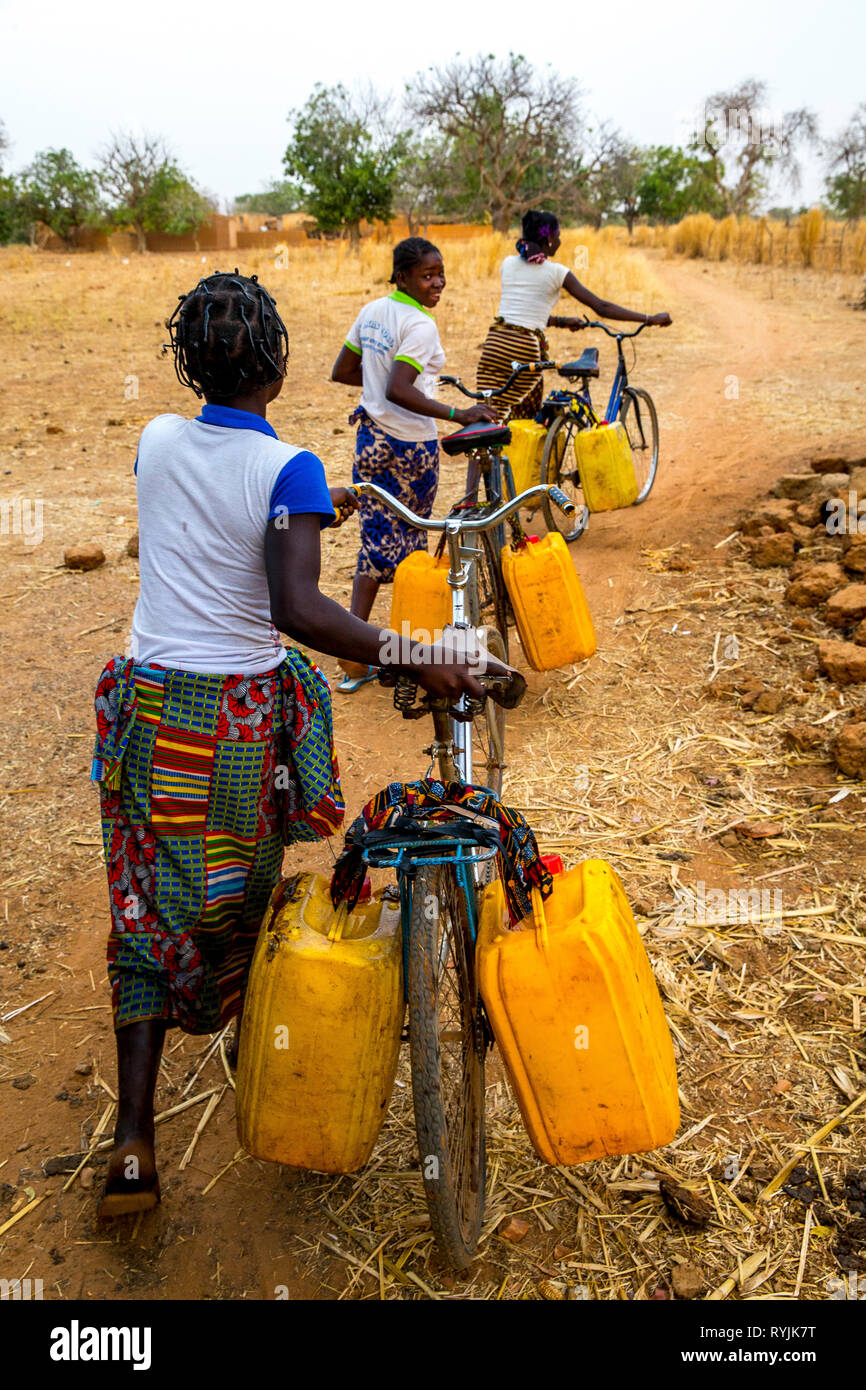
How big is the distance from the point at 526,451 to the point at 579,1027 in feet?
14.8

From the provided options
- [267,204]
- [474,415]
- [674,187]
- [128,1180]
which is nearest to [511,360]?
[474,415]

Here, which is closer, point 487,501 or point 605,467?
point 487,501

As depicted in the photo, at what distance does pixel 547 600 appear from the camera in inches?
137

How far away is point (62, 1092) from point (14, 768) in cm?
175

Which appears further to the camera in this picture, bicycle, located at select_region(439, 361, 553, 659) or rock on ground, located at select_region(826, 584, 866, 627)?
rock on ground, located at select_region(826, 584, 866, 627)

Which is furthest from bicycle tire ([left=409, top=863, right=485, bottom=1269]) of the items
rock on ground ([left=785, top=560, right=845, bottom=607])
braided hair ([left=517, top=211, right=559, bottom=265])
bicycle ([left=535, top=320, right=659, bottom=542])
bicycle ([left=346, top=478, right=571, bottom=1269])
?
braided hair ([left=517, top=211, right=559, bottom=265])

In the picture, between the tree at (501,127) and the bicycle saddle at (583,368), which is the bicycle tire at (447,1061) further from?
the tree at (501,127)

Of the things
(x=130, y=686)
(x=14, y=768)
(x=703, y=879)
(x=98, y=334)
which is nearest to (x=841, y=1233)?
(x=703, y=879)

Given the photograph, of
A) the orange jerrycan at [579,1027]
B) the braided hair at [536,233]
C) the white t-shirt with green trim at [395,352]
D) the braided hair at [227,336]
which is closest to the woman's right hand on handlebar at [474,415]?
the white t-shirt with green trim at [395,352]

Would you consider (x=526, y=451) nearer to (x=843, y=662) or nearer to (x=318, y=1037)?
(x=843, y=662)

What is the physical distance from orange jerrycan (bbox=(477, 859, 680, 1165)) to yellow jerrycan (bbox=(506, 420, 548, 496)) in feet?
14.1

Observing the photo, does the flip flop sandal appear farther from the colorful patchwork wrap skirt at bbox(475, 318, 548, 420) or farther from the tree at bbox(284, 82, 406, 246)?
the tree at bbox(284, 82, 406, 246)

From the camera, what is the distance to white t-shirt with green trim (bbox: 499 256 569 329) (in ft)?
18.1

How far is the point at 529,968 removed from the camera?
5.15 ft
